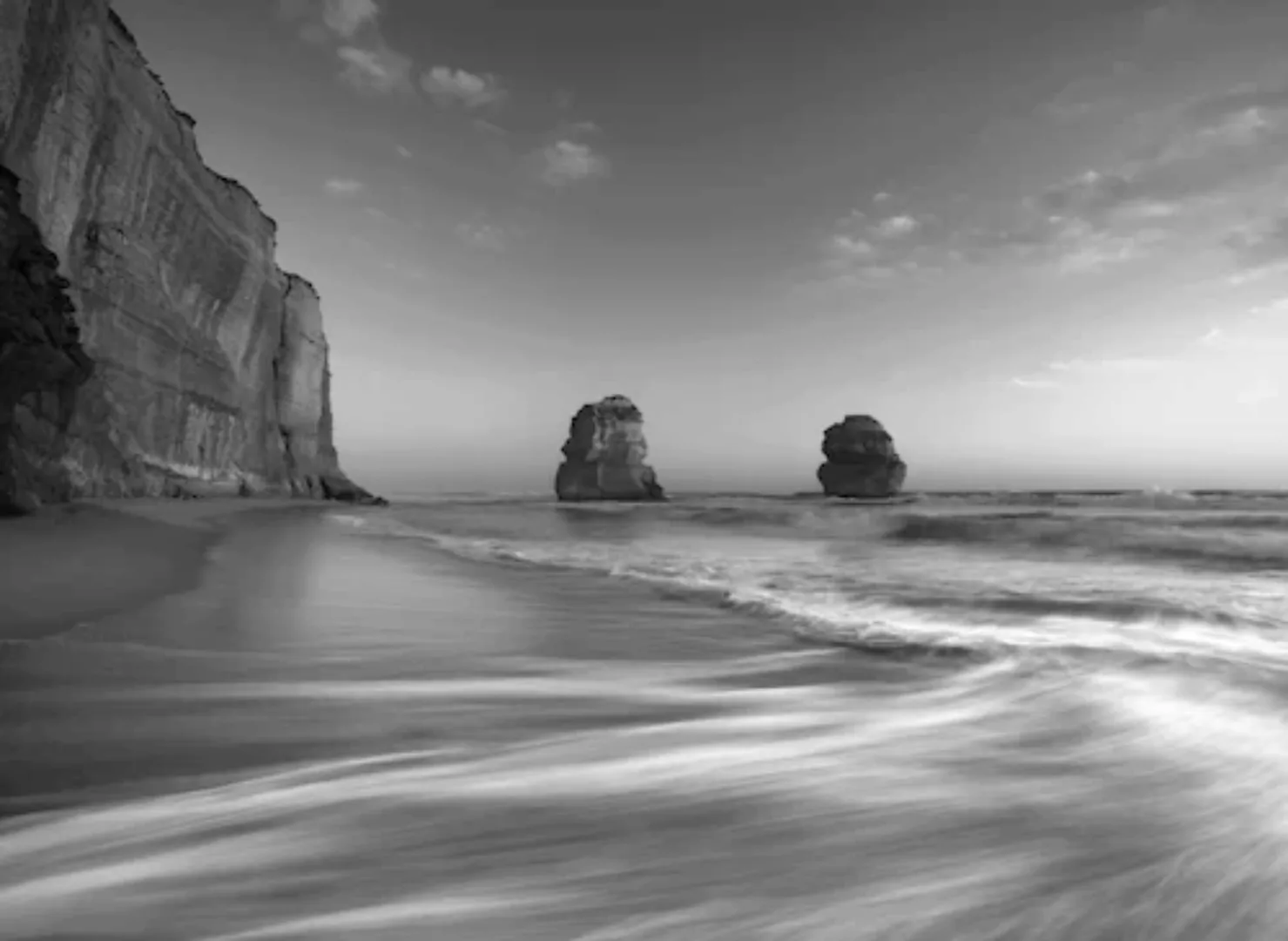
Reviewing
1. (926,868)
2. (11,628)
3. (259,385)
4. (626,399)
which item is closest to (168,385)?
(259,385)

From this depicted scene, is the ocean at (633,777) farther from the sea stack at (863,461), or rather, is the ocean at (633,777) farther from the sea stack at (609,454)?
the sea stack at (863,461)

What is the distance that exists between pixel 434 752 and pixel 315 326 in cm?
4167

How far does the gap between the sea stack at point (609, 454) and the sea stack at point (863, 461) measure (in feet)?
60.4

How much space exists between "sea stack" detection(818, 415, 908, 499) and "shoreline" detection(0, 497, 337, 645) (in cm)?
5654

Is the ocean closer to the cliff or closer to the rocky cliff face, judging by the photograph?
the rocky cliff face

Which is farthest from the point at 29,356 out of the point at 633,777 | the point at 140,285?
the point at 633,777

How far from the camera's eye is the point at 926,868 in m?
1.58

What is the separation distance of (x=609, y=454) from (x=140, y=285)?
39644 mm

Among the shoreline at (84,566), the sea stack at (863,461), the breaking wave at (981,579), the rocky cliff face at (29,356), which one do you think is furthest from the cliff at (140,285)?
the sea stack at (863,461)

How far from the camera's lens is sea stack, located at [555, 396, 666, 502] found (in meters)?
58.1

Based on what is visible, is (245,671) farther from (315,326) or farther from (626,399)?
(626,399)

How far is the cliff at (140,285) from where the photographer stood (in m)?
14.3

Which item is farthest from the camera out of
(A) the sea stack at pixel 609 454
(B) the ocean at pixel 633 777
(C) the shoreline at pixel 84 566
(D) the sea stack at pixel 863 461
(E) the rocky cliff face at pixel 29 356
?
(D) the sea stack at pixel 863 461

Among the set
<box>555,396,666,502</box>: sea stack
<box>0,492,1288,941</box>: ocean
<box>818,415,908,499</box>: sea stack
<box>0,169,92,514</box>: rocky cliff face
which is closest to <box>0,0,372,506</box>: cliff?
<box>0,169,92,514</box>: rocky cliff face
